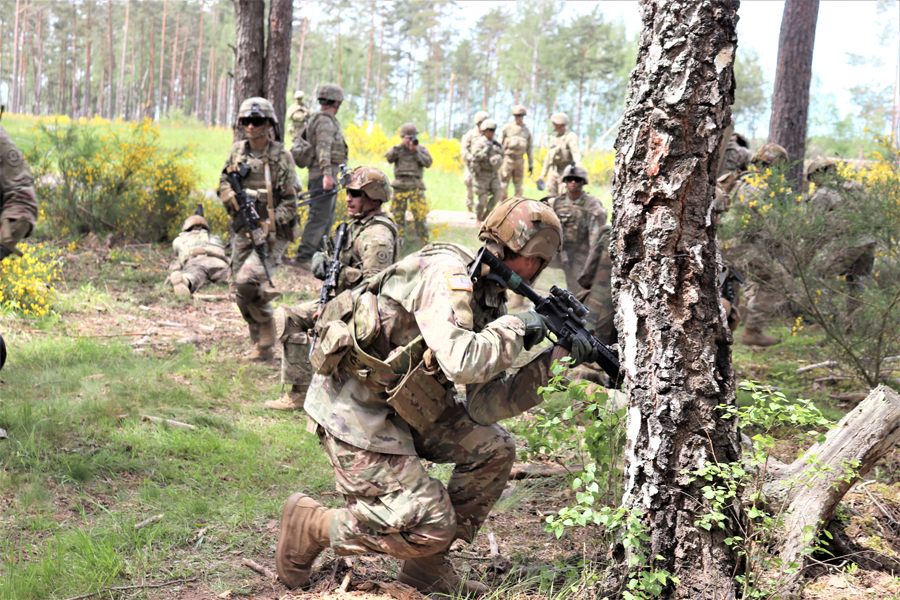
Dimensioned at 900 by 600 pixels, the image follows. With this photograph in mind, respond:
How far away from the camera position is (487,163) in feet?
41.2

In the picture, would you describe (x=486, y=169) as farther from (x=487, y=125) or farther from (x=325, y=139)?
(x=325, y=139)

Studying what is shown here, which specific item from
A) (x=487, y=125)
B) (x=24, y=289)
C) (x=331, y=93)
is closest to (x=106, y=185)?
(x=24, y=289)

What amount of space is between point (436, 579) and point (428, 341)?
107cm

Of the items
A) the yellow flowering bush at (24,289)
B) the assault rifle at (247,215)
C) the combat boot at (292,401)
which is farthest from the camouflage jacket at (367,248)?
the yellow flowering bush at (24,289)

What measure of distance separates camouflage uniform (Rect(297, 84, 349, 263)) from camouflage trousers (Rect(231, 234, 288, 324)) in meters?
3.30

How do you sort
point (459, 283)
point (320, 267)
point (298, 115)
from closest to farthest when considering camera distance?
point (459, 283), point (320, 267), point (298, 115)

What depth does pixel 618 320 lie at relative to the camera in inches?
104

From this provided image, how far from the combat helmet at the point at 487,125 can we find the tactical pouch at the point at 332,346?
10.1 m

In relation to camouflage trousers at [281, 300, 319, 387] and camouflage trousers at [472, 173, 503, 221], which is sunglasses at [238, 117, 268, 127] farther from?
camouflage trousers at [472, 173, 503, 221]

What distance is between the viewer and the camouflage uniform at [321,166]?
A: 9648 millimetres

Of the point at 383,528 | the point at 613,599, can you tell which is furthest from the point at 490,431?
the point at 613,599

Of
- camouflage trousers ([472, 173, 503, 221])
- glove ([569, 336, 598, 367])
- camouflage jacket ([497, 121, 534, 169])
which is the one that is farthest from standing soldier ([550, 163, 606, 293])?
camouflage jacket ([497, 121, 534, 169])

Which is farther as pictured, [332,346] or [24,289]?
[24,289]

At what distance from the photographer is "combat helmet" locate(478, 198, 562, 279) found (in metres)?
2.78
